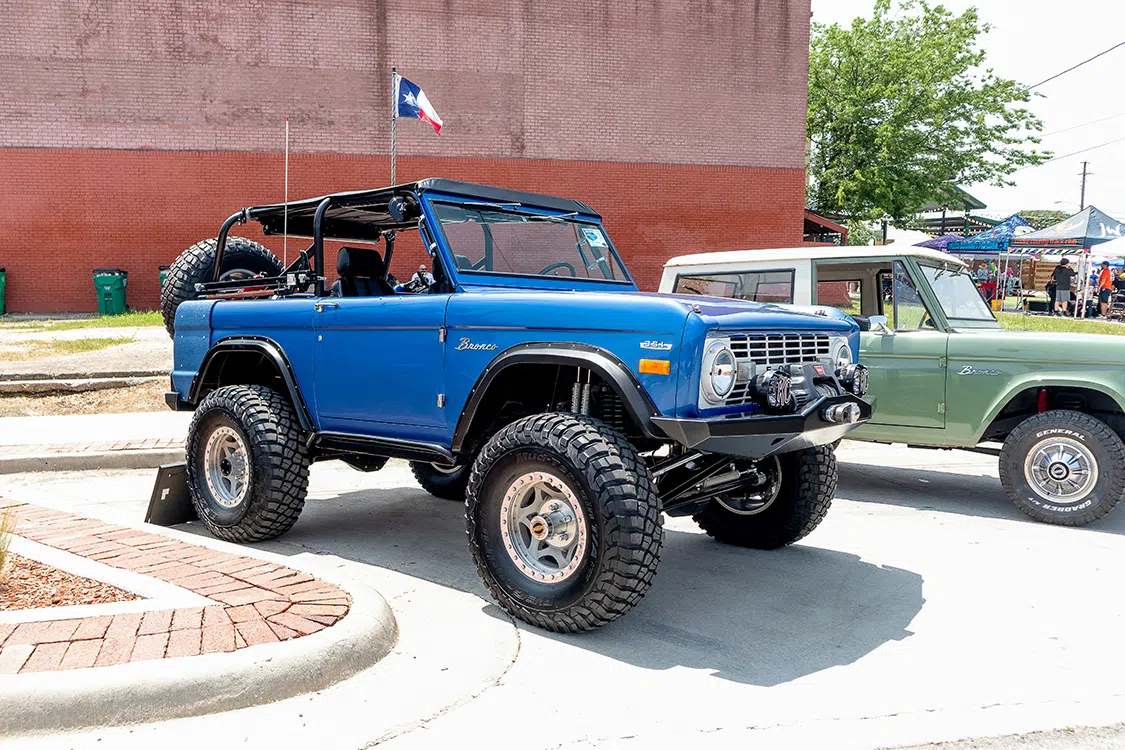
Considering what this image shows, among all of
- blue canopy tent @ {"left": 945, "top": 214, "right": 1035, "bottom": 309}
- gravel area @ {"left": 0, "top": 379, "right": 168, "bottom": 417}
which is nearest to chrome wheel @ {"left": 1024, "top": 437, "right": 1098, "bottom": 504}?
gravel area @ {"left": 0, "top": 379, "right": 168, "bottom": 417}

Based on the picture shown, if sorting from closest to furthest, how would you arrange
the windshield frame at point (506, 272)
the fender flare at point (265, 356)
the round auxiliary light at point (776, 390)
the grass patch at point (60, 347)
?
1. the round auxiliary light at point (776, 390)
2. the windshield frame at point (506, 272)
3. the fender flare at point (265, 356)
4. the grass patch at point (60, 347)

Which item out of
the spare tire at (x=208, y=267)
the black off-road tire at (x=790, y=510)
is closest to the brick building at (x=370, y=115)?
the spare tire at (x=208, y=267)

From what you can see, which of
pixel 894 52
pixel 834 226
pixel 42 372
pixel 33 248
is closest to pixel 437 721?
pixel 42 372

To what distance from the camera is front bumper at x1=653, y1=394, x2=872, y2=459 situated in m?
3.95

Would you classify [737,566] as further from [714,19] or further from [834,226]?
[834,226]

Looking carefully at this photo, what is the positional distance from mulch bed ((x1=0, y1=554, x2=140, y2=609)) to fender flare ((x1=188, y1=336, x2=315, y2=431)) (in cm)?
163

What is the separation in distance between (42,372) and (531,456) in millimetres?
8387

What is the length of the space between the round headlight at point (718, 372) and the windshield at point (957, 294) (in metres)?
3.81

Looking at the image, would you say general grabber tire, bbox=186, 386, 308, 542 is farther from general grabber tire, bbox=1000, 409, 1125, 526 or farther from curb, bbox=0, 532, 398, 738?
general grabber tire, bbox=1000, 409, 1125, 526

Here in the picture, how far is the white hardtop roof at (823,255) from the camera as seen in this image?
7449mm

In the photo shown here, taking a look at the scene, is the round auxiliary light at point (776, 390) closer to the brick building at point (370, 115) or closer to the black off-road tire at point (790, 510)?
the black off-road tire at point (790, 510)

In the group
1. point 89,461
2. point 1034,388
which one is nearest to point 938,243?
point 1034,388

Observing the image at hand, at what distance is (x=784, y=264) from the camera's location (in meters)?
7.95

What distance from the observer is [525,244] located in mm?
5637
